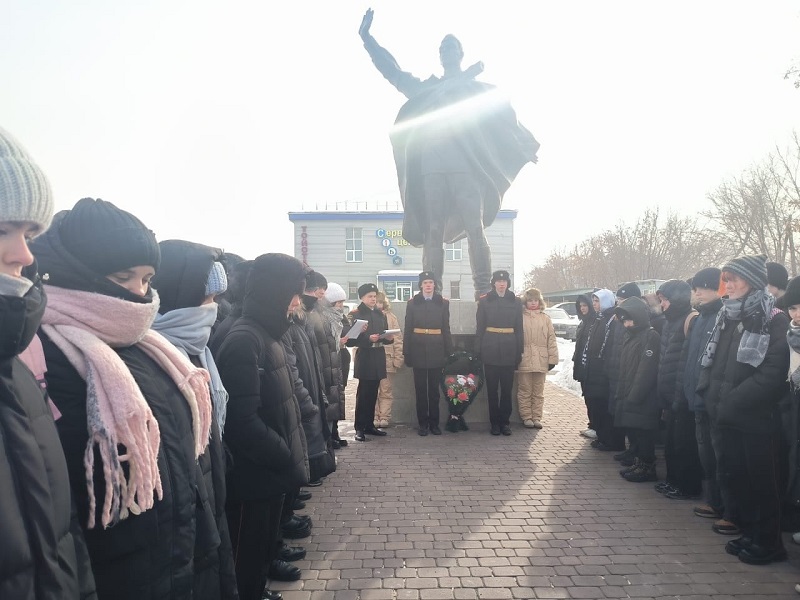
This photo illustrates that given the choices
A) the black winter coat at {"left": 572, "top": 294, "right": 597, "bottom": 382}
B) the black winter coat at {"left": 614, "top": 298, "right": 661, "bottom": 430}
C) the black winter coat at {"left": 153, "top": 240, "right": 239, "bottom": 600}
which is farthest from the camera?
the black winter coat at {"left": 572, "top": 294, "right": 597, "bottom": 382}

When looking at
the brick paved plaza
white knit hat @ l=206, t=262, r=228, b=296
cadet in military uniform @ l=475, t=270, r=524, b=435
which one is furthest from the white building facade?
white knit hat @ l=206, t=262, r=228, b=296

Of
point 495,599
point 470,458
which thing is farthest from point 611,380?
point 495,599

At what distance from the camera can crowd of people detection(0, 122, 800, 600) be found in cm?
117

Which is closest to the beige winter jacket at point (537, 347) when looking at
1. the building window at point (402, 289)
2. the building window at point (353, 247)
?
the building window at point (402, 289)

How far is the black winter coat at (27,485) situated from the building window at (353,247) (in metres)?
35.9

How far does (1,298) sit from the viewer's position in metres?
1.07

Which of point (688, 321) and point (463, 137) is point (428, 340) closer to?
point (463, 137)

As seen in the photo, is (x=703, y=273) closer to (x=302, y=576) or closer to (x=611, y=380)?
(x=611, y=380)

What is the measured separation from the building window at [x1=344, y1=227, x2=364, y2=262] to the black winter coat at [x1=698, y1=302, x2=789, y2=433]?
3375 centimetres

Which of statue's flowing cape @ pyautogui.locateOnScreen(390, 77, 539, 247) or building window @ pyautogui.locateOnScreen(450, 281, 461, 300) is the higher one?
statue's flowing cape @ pyautogui.locateOnScreen(390, 77, 539, 247)

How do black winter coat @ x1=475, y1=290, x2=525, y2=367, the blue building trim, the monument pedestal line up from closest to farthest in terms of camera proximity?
black winter coat @ x1=475, y1=290, x2=525, y2=367, the monument pedestal, the blue building trim

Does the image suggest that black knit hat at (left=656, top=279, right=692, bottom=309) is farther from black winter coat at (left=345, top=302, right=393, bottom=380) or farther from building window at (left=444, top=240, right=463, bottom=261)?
building window at (left=444, top=240, right=463, bottom=261)

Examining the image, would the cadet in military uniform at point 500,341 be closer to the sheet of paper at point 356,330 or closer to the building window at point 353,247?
the sheet of paper at point 356,330

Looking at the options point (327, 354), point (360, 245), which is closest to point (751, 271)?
point (327, 354)
